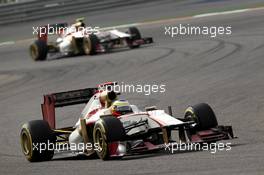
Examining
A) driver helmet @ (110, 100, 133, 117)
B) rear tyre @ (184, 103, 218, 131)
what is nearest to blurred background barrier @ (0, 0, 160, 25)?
driver helmet @ (110, 100, 133, 117)

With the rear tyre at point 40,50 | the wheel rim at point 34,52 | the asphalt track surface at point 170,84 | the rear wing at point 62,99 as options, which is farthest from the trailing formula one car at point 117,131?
the wheel rim at point 34,52

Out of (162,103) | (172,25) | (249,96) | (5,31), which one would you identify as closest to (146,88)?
(162,103)

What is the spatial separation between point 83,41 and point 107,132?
1626cm

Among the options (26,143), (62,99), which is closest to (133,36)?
(62,99)

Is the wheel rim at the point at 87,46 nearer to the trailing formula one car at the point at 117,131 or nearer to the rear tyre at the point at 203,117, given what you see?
the trailing formula one car at the point at 117,131

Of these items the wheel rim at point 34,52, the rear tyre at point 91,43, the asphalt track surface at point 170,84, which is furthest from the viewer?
the wheel rim at point 34,52

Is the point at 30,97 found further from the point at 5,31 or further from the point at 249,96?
the point at 5,31

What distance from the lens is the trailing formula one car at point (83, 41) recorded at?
2586 cm

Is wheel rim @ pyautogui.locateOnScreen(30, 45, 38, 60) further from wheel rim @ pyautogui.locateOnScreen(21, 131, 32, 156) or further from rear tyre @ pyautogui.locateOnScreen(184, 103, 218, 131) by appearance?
rear tyre @ pyautogui.locateOnScreen(184, 103, 218, 131)

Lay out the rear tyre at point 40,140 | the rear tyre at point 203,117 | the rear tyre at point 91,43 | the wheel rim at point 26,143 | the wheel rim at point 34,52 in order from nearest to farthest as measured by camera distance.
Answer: the rear tyre at point 203,117 → the rear tyre at point 40,140 → the wheel rim at point 26,143 → the rear tyre at point 91,43 → the wheel rim at point 34,52

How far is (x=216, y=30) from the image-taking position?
2664 centimetres

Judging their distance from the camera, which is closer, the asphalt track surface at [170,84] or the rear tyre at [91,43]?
the asphalt track surface at [170,84]

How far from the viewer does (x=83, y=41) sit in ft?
87.2

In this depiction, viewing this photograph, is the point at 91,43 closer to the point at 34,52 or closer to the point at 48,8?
the point at 34,52
